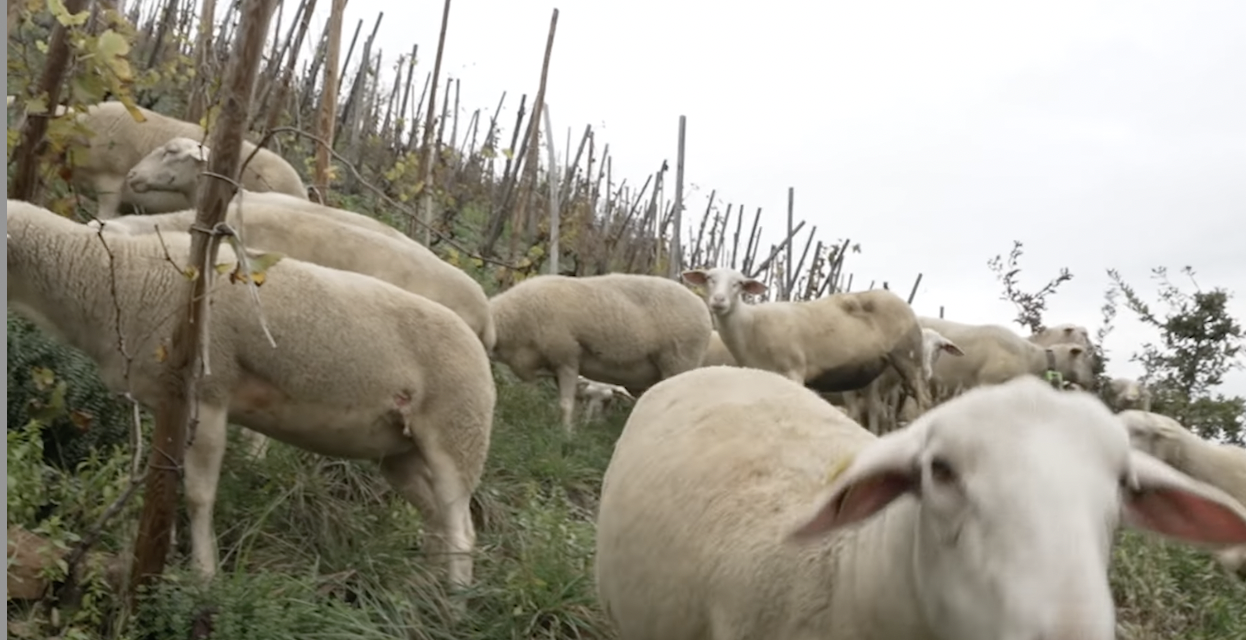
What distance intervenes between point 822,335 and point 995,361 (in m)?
3.32

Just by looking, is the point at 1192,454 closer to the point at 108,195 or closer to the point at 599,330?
the point at 599,330

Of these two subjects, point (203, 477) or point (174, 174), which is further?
point (174, 174)

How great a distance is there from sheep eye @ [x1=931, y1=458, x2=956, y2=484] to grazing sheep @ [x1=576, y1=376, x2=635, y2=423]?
969 centimetres

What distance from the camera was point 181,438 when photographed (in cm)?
368

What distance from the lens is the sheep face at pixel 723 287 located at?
11078 millimetres

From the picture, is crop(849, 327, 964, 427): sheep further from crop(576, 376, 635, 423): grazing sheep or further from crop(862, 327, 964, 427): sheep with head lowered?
crop(576, 376, 635, 423): grazing sheep

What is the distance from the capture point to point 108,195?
9.04m

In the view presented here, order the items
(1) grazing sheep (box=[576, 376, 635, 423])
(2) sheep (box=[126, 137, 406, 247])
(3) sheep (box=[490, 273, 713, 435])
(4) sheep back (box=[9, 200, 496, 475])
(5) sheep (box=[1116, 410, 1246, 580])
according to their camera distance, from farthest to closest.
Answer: (1) grazing sheep (box=[576, 376, 635, 423]) → (3) sheep (box=[490, 273, 713, 435]) → (2) sheep (box=[126, 137, 406, 247]) → (5) sheep (box=[1116, 410, 1246, 580]) → (4) sheep back (box=[9, 200, 496, 475])

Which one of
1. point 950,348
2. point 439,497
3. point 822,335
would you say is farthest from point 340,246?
point 950,348

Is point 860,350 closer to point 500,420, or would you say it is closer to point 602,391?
point 602,391

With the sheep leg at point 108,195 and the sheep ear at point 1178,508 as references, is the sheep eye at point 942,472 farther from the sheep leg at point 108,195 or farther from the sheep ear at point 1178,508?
the sheep leg at point 108,195

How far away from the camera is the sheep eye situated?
204cm

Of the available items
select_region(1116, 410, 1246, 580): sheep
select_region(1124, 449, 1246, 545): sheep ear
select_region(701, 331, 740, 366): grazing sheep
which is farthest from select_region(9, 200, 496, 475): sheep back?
select_region(701, 331, 740, 366): grazing sheep

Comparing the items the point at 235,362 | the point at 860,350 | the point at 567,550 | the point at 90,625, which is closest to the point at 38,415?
the point at 235,362
